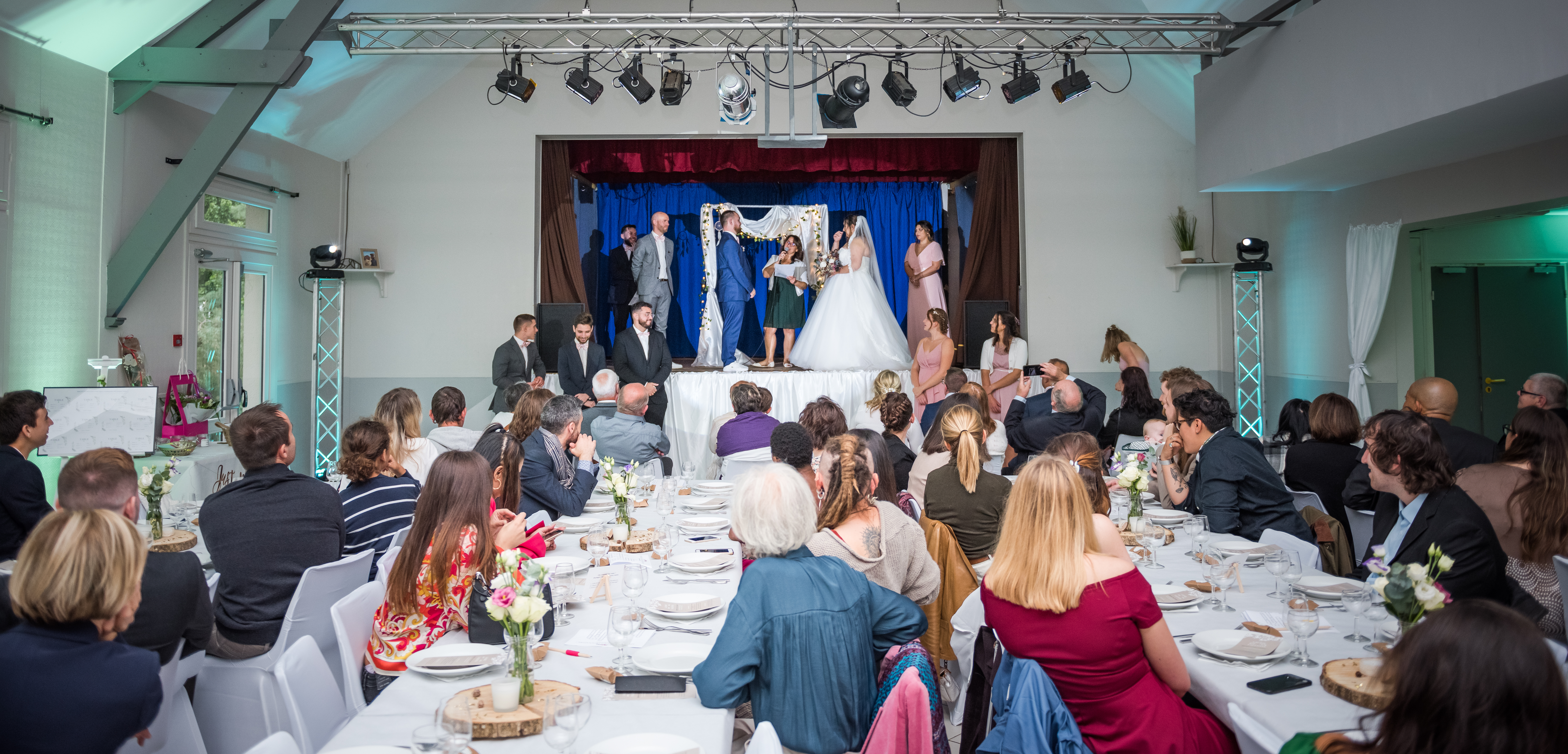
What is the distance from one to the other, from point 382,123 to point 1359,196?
30.4ft

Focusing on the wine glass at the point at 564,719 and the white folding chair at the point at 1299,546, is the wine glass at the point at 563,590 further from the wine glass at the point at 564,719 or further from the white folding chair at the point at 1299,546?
the white folding chair at the point at 1299,546

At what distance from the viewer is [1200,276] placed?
10469mm

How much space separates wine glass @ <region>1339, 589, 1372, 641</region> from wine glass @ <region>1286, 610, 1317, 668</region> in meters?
0.09

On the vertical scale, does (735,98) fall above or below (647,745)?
above

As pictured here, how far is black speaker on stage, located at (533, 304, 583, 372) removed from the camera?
9.91m

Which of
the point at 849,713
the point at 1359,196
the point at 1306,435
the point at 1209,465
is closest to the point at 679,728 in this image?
the point at 849,713

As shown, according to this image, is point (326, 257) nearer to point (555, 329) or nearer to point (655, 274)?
point (555, 329)

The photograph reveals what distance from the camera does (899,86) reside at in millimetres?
7867

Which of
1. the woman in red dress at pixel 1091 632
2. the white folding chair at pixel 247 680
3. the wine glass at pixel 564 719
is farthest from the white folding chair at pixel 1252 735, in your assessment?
the white folding chair at pixel 247 680

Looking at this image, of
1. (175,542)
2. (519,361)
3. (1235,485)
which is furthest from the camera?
(519,361)

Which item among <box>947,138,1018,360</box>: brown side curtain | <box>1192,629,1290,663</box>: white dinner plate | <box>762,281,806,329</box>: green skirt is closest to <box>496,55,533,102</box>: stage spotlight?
<box>762,281,806,329</box>: green skirt

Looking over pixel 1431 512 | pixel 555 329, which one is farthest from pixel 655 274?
pixel 1431 512

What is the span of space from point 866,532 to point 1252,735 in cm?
121

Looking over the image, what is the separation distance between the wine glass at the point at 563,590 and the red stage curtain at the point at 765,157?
790 cm
